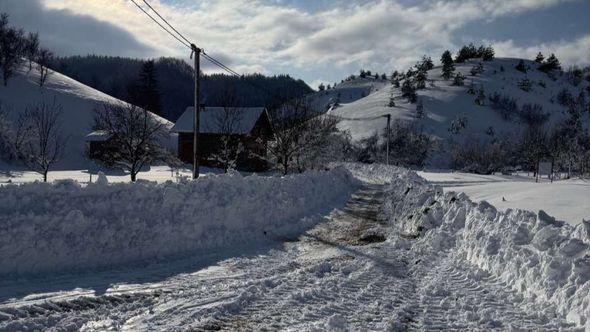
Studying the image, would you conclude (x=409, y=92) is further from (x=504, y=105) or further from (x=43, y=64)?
(x=43, y=64)

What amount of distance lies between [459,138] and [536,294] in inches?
3806

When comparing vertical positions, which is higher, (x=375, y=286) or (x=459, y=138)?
(x=459, y=138)

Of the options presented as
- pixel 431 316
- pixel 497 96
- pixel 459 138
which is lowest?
pixel 431 316

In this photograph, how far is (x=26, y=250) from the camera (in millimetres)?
8109

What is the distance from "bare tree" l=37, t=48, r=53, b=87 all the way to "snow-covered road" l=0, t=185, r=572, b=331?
82287mm

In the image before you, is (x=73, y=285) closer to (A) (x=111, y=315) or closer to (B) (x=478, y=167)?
(A) (x=111, y=315)

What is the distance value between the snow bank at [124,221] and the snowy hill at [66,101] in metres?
51.2

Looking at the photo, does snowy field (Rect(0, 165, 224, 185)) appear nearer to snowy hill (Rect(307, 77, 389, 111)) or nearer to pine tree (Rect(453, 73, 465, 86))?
pine tree (Rect(453, 73, 465, 86))

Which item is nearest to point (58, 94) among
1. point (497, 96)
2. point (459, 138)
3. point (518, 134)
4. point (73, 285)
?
point (459, 138)

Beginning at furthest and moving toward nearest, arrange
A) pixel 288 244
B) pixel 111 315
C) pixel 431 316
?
pixel 288 244, pixel 431 316, pixel 111 315

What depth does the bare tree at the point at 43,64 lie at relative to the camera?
80188 mm

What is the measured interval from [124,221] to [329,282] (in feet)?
14.6

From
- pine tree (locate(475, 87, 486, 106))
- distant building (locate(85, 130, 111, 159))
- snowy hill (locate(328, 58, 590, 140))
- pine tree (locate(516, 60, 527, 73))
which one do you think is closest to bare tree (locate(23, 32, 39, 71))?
distant building (locate(85, 130, 111, 159))

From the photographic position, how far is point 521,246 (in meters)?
8.11
